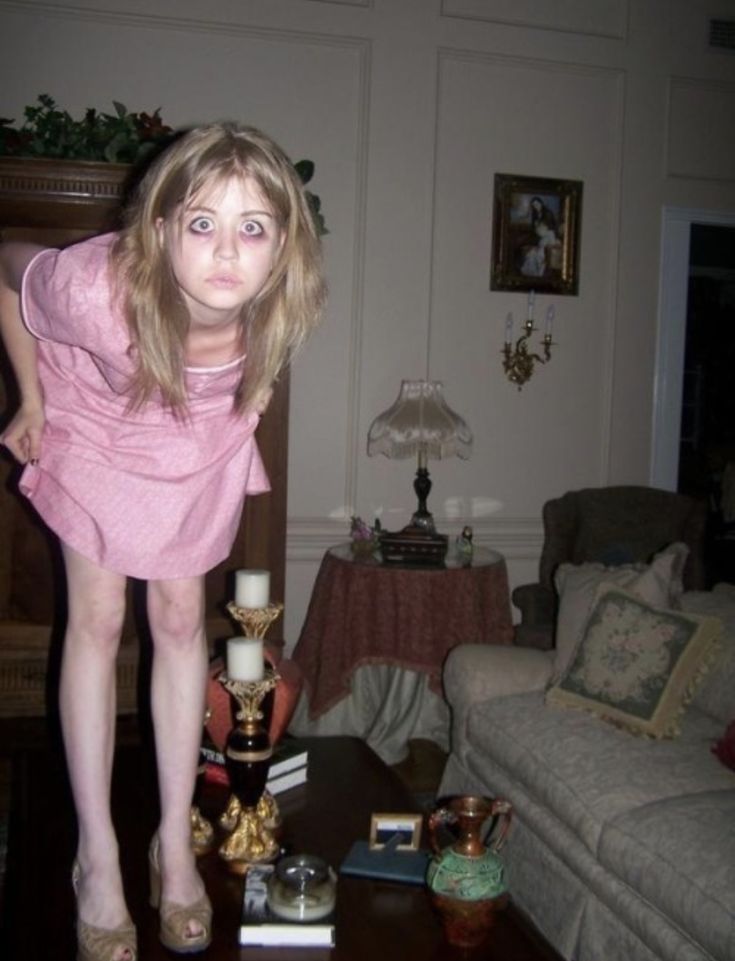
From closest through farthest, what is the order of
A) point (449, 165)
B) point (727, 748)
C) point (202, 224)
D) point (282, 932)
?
point (202, 224) < point (282, 932) < point (727, 748) < point (449, 165)

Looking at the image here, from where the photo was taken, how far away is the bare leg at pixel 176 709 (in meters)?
1.32

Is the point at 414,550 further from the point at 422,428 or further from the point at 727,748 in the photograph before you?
the point at 727,748

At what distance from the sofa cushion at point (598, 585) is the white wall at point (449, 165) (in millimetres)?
1305

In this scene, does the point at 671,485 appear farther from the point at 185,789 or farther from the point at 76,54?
the point at 185,789

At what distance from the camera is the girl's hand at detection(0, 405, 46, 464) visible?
1247mm

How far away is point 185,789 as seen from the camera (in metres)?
1.33

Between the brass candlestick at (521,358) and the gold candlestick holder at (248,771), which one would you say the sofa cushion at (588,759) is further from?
the brass candlestick at (521,358)

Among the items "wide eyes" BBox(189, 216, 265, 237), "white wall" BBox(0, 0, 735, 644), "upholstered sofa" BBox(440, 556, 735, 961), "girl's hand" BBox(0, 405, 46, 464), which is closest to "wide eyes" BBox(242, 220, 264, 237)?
"wide eyes" BBox(189, 216, 265, 237)

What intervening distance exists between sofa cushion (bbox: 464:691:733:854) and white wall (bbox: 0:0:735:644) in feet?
4.97

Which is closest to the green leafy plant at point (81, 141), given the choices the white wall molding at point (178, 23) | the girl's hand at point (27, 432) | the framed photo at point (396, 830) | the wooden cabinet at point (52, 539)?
the wooden cabinet at point (52, 539)

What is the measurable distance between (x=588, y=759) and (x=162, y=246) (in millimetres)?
1544

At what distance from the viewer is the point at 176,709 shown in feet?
4.34

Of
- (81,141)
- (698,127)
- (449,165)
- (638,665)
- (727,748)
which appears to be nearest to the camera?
(727,748)

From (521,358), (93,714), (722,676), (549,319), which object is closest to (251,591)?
(93,714)
